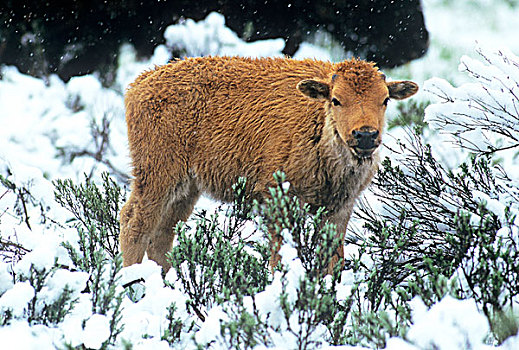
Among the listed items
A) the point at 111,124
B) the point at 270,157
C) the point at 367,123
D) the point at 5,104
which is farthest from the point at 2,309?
the point at 5,104

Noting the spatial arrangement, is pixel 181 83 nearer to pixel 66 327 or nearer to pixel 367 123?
pixel 367 123

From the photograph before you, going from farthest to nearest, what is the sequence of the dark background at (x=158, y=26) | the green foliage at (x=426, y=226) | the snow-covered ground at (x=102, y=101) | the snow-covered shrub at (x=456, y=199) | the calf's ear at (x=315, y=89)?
the dark background at (x=158, y=26), the snow-covered ground at (x=102, y=101), the calf's ear at (x=315, y=89), the green foliage at (x=426, y=226), the snow-covered shrub at (x=456, y=199)

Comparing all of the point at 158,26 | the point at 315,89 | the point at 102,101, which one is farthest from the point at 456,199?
the point at 102,101

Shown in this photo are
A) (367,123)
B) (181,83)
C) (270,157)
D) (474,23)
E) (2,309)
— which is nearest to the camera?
(2,309)

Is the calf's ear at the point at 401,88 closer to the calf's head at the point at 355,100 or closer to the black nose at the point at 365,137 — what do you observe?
the calf's head at the point at 355,100

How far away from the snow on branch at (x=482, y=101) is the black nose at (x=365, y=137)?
0.55 m

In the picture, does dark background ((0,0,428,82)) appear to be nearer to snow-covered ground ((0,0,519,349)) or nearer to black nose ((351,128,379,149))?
snow-covered ground ((0,0,519,349))

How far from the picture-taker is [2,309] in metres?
3.11

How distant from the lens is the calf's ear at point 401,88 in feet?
15.5

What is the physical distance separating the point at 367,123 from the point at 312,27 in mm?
5224

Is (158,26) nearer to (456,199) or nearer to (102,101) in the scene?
(102,101)

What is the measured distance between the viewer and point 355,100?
4.29m

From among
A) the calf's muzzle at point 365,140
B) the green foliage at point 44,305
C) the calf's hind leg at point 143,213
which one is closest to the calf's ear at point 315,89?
the calf's muzzle at point 365,140

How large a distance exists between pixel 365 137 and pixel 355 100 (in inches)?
14.7
